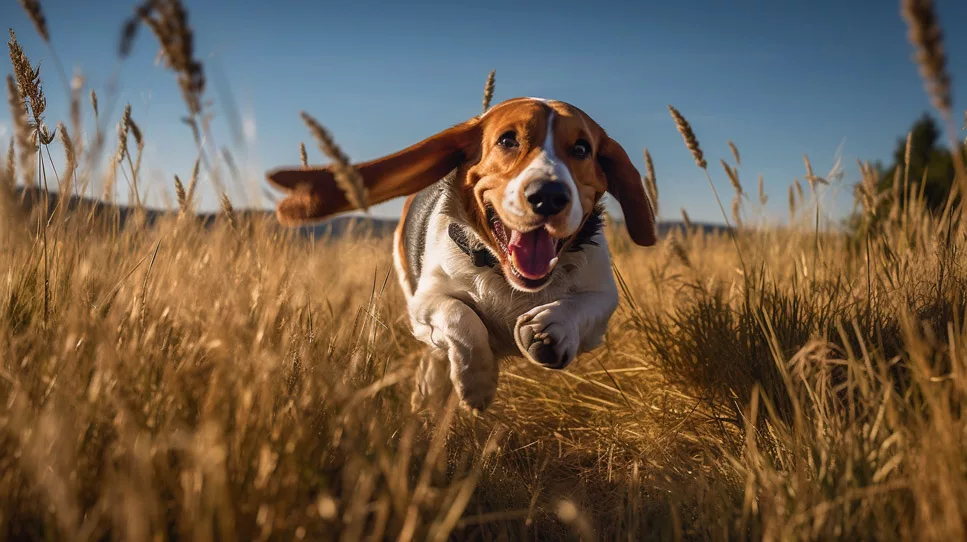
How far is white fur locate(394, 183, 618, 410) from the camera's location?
230 centimetres

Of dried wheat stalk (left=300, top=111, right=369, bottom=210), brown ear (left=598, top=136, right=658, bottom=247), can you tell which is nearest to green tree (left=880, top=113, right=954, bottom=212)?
brown ear (left=598, top=136, right=658, bottom=247)

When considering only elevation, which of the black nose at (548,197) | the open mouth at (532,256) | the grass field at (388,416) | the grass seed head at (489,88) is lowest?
the grass field at (388,416)

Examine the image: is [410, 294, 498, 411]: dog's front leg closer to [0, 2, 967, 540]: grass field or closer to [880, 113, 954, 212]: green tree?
[0, 2, 967, 540]: grass field

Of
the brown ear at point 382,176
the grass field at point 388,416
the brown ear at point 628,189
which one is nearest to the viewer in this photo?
the grass field at point 388,416

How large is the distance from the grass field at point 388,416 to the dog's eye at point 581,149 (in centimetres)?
86

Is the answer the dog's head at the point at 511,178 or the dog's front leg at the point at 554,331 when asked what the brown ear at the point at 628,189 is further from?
the dog's front leg at the point at 554,331

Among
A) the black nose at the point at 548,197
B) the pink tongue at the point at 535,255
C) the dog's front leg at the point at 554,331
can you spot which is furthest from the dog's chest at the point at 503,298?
the black nose at the point at 548,197

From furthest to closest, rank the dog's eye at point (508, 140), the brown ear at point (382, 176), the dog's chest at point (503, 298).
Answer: the dog's chest at point (503, 298), the dog's eye at point (508, 140), the brown ear at point (382, 176)

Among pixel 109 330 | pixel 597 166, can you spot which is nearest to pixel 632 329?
pixel 597 166

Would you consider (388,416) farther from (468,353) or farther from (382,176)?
(382,176)

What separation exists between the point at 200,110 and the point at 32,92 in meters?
0.86

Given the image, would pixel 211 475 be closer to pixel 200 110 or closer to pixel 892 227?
pixel 200 110

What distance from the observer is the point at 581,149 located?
236 centimetres

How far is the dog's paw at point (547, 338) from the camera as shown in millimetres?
2059
